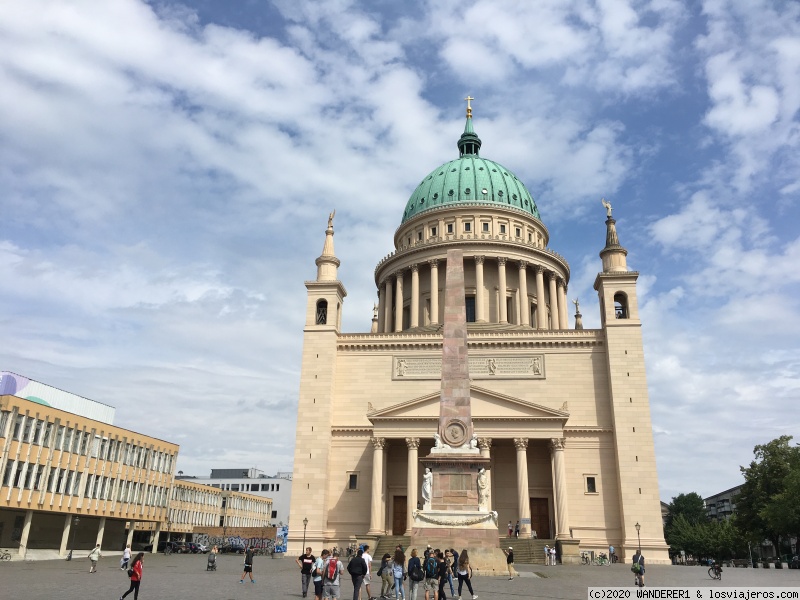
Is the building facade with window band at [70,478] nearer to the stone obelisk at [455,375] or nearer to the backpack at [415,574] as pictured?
the stone obelisk at [455,375]

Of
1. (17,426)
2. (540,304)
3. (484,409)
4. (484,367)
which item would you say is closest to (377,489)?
(484,409)

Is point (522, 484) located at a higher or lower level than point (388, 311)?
lower

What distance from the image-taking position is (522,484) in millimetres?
46844

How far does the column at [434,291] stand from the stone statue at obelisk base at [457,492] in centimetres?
3560

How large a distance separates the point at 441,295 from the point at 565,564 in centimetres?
3182

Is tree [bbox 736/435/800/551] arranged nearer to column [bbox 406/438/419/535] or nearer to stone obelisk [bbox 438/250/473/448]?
column [bbox 406/438/419/535]

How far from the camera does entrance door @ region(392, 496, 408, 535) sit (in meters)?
50.1

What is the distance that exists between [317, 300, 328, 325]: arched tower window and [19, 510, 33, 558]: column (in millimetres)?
Result: 25506

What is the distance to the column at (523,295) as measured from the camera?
66.1 metres

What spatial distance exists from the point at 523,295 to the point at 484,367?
15434 mm

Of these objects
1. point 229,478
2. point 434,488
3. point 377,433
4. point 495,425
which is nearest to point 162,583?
point 434,488

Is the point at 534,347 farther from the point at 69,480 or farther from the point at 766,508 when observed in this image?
the point at 69,480

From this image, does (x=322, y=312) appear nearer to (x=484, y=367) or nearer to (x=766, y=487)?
(x=484, y=367)

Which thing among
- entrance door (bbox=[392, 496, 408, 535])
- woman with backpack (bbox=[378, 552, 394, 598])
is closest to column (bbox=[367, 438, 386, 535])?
entrance door (bbox=[392, 496, 408, 535])
